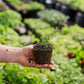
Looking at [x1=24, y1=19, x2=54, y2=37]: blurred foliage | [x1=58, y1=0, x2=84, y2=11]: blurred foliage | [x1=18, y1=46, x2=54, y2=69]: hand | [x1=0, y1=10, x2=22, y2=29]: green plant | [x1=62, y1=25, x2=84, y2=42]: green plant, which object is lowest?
[x1=24, y1=19, x2=54, y2=37]: blurred foliage

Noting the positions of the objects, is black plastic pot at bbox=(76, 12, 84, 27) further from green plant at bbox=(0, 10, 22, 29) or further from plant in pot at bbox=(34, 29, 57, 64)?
plant in pot at bbox=(34, 29, 57, 64)

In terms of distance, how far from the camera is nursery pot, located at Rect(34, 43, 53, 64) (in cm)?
159

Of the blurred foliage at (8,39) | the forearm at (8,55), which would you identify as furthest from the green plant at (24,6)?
the forearm at (8,55)

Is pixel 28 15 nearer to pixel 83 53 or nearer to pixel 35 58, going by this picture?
pixel 83 53

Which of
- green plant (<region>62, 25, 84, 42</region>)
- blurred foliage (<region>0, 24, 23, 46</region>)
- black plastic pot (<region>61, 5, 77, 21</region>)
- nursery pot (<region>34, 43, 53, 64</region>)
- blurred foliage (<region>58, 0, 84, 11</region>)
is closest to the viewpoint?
nursery pot (<region>34, 43, 53, 64</region>)

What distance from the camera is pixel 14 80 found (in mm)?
1817

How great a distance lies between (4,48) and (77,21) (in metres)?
4.71

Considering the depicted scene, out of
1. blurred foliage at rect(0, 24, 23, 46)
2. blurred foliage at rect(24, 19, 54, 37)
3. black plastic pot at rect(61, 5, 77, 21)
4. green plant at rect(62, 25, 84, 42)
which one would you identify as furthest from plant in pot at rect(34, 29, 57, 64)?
black plastic pot at rect(61, 5, 77, 21)

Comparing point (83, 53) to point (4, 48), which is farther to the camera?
point (83, 53)

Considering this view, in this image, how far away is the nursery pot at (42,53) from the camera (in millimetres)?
1595

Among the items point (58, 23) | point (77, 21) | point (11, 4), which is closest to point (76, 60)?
point (58, 23)

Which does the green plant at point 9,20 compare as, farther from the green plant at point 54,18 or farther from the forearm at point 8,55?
the forearm at point 8,55

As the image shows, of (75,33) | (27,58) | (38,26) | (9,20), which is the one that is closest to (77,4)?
(38,26)

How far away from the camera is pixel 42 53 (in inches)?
63.4
